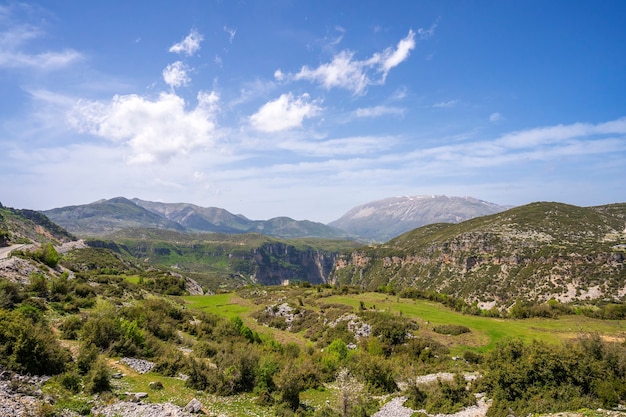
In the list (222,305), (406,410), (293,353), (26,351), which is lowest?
(222,305)

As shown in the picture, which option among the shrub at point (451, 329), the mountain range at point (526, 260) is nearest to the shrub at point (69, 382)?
the shrub at point (451, 329)

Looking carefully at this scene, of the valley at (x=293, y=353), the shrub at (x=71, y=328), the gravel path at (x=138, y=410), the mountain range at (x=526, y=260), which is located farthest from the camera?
the mountain range at (x=526, y=260)

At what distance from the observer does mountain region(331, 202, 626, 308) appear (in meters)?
93.0

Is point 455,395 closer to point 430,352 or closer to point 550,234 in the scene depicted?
point 430,352

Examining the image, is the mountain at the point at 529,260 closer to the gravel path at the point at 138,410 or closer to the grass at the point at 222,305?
the grass at the point at 222,305

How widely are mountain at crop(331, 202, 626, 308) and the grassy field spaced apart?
57118mm

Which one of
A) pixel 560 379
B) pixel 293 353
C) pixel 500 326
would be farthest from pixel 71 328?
pixel 500 326

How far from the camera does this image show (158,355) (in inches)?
1008

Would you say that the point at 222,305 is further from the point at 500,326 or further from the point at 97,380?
the point at 500,326

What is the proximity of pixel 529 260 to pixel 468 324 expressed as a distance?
85.0 meters

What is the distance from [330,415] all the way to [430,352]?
1942cm

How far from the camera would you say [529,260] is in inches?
4326

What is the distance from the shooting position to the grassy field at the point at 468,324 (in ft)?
119

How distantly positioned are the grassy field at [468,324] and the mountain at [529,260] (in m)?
57.1
